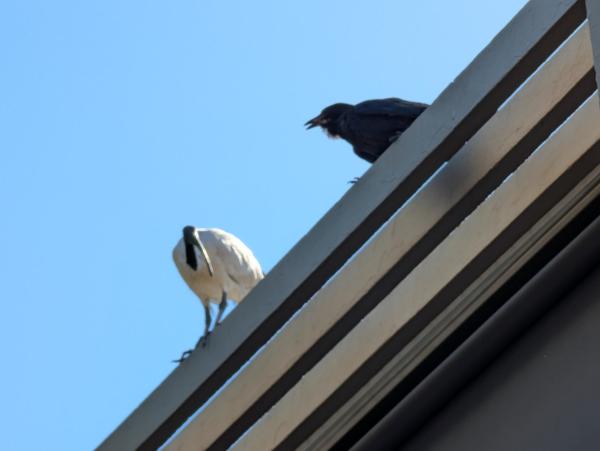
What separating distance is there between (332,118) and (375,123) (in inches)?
43.6

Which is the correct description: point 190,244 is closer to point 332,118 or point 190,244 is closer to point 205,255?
point 205,255

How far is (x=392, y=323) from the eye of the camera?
157 inches

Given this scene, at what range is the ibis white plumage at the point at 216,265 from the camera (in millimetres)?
8531

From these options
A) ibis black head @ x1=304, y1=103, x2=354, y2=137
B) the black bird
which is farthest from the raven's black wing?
ibis black head @ x1=304, y1=103, x2=354, y2=137

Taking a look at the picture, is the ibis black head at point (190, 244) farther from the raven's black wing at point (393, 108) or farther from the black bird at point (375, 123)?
the raven's black wing at point (393, 108)

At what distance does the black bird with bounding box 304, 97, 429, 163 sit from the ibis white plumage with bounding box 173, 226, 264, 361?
3.45 ft

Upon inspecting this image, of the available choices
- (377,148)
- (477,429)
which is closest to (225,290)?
(377,148)

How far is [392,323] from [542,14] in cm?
106

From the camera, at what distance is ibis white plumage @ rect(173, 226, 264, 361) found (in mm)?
8531

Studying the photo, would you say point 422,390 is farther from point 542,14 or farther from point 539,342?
point 542,14

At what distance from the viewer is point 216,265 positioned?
8.54m

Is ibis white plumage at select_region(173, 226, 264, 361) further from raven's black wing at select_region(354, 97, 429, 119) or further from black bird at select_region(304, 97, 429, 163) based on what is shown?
raven's black wing at select_region(354, 97, 429, 119)

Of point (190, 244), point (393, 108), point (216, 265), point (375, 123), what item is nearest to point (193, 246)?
point (190, 244)

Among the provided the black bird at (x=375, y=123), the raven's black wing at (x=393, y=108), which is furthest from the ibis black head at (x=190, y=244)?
the raven's black wing at (x=393, y=108)
